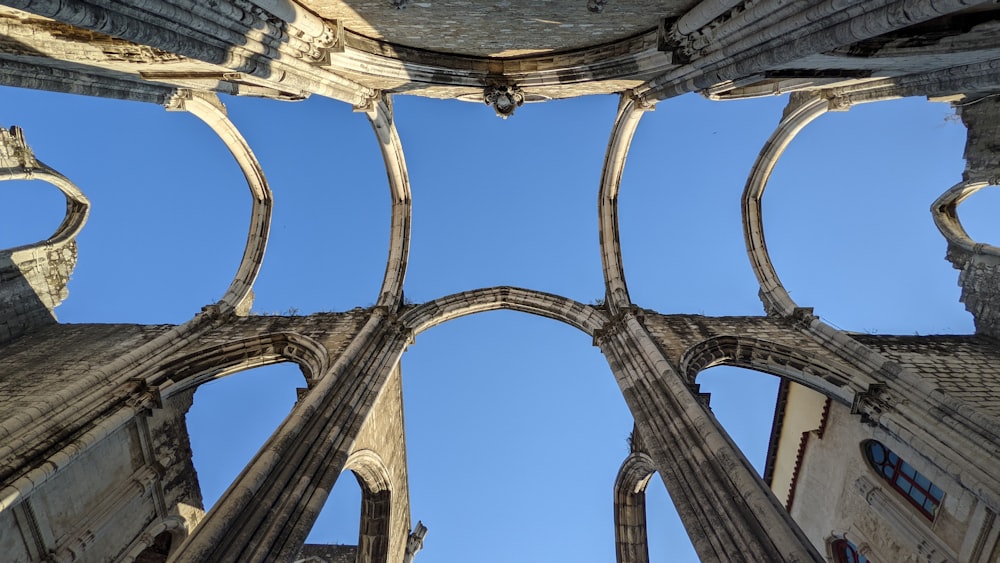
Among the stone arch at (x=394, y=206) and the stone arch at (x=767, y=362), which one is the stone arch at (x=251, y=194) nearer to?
the stone arch at (x=394, y=206)

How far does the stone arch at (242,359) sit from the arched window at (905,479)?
28.4 feet

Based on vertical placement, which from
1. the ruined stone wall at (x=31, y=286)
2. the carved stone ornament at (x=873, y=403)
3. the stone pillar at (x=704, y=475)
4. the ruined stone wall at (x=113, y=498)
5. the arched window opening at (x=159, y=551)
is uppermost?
the ruined stone wall at (x=31, y=286)

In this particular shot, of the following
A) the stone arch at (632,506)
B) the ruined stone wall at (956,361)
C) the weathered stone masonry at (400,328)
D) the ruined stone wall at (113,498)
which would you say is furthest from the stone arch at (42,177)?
the ruined stone wall at (956,361)

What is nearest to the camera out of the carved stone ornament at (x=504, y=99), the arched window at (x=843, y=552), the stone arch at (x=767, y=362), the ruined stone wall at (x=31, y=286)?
the stone arch at (x=767, y=362)

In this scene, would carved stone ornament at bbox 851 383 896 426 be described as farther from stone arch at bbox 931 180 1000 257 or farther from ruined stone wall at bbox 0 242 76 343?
ruined stone wall at bbox 0 242 76 343

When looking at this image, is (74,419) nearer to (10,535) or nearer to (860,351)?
(10,535)

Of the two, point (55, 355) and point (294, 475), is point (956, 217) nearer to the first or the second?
point (294, 475)

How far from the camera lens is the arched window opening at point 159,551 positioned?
9016mm

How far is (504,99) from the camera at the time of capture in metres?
8.53

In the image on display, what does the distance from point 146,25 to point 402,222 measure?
323 inches

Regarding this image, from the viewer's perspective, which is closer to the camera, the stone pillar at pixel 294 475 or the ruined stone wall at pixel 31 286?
the stone pillar at pixel 294 475

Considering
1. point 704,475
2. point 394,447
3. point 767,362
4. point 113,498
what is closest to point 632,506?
point 767,362

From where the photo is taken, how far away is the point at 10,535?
5.86 meters

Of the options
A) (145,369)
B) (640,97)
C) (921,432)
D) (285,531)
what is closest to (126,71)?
(145,369)
